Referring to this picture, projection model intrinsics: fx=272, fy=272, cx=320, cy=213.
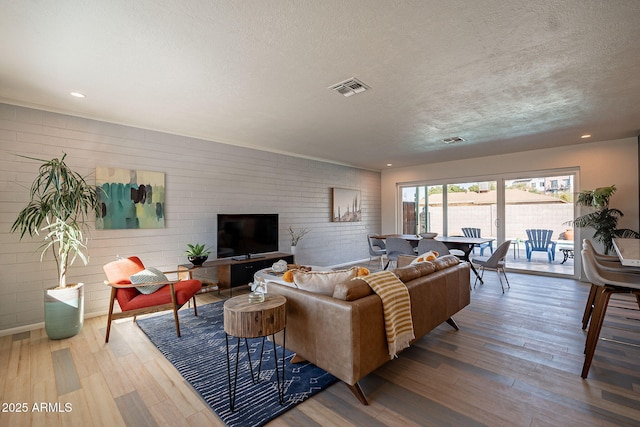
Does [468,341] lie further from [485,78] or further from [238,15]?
[238,15]

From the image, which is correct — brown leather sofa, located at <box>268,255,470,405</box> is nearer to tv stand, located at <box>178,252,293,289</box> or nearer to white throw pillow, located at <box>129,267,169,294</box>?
white throw pillow, located at <box>129,267,169,294</box>

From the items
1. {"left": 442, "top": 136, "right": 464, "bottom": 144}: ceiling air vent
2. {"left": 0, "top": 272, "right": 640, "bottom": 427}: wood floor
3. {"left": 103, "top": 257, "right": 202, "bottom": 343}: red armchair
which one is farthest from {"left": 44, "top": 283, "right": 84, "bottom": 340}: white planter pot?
{"left": 442, "top": 136, "right": 464, "bottom": 144}: ceiling air vent

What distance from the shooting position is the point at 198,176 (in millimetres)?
4523

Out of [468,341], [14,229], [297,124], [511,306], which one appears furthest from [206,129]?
[511,306]

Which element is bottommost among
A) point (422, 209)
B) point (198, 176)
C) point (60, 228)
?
point (60, 228)

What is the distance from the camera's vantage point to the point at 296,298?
2150 mm

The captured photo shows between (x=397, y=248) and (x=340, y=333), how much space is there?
389 centimetres

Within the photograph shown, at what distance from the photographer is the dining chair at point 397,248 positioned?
5.28 meters

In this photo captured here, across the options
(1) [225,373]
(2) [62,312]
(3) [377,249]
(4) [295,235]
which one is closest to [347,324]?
(1) [225,373]

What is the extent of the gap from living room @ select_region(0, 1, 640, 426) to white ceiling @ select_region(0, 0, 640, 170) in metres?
0.32

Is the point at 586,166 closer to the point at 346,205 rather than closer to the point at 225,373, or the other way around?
the point at 346,205

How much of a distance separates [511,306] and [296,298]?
3.40 metres

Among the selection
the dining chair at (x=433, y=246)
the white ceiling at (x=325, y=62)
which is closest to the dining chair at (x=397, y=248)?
the dining chair at (x=433, y=246)

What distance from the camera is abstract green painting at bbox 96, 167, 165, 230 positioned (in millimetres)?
3639
